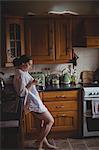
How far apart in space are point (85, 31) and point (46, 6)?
815mm

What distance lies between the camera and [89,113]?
3854mm

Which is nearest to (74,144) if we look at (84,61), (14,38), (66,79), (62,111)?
(62,111)

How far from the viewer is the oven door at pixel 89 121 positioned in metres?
3.84

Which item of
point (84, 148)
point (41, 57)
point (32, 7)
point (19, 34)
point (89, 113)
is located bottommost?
point (84, 148)

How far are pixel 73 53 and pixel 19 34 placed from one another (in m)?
0.92

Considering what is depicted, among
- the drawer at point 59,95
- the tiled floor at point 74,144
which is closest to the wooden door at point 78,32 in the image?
the drawer at point 59,95

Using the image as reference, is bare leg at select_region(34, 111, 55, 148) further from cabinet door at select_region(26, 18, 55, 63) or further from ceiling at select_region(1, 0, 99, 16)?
ceiling at select_region(1, 0, 99, 16)

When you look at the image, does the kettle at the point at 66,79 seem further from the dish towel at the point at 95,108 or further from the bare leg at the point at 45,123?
the bare leg at the point at 45,123

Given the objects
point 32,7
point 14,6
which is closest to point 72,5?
point 32,7

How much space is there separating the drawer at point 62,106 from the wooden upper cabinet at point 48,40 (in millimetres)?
673

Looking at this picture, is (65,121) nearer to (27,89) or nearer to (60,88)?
(60,88)

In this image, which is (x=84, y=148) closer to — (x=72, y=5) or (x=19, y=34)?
(x=19, y=34)

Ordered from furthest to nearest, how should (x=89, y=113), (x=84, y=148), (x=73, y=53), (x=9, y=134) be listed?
(x=73, y=53) → (x=89, y=113) → (x=84, y=148) → (x=9, y=134)

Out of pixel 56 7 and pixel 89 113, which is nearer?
pixel 89 113
